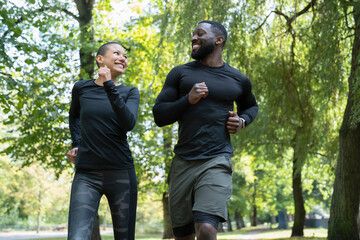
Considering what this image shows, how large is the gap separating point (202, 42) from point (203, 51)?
74 mm

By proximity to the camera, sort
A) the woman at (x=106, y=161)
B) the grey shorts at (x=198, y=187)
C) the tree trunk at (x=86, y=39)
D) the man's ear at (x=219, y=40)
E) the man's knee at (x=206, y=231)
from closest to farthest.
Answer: the man's knee at (x=206, y=231) < the grey shorts at (x=198, y=187) < the woman at (x=106, y=161) < the man's ear at (x=219, y=40) < the tree trunk at (x=86, y=39)

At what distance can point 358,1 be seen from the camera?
8.27 metres

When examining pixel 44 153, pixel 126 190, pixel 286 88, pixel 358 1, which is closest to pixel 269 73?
pixel 286 88

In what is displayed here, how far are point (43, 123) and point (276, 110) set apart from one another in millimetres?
7243

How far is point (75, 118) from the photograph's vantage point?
4.24m

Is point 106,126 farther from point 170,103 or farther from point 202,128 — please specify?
point 202,128

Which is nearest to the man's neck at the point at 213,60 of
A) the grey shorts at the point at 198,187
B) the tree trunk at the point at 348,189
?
the grey shorts at the point at 198,187

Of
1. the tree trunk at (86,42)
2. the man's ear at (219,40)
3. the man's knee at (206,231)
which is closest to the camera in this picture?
the man's knee at (206,231)

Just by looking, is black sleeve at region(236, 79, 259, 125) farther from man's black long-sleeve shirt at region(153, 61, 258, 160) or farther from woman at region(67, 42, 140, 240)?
woman at region(67, 42, 140, 240)

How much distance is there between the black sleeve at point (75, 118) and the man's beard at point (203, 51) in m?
1.05

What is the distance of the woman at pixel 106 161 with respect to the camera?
141 inches

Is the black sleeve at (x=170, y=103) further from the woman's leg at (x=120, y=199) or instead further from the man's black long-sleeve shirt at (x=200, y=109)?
the woman's leg at (x=120, y=199)

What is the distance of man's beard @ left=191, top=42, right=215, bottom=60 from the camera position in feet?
12.5

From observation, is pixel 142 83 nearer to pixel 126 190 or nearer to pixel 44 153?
pixel 44 153
